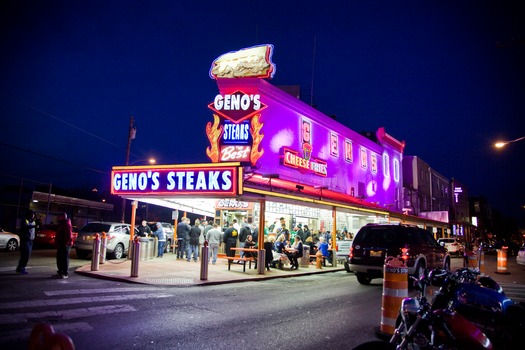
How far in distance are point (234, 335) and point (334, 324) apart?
2.01 metres

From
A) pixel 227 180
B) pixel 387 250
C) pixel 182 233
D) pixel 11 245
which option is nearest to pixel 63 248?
pixel 227 180

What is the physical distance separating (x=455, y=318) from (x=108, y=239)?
57.1 ft

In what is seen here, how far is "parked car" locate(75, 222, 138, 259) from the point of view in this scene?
723 inches

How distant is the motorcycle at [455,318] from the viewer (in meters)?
3.36

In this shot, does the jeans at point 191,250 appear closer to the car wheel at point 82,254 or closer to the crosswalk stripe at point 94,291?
the car wheel at point 82,254

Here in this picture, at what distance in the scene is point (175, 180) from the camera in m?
16.8

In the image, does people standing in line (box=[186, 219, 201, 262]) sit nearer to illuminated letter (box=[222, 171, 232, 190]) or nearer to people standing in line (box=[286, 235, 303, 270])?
illuminated letter (box=[222, 171, 232, 190])

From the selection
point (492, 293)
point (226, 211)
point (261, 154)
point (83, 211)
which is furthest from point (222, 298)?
point (83, 211)

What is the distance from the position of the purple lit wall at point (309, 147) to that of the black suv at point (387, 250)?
9.51m

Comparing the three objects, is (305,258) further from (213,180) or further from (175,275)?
(175,275)

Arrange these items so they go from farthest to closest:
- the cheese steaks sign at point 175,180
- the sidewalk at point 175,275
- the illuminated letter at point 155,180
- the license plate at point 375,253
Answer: the illuminated letter at point 155,180
the cheese steaks sign at point 175,180
the license plate at point 375,253
the sidewalk at point 175,275

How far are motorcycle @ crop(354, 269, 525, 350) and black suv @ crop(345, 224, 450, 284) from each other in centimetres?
721

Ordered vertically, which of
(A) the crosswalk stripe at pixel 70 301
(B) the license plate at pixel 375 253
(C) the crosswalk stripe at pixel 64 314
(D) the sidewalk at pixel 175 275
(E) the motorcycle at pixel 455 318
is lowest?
(C) the crosswalk stripe at pixel 64 314

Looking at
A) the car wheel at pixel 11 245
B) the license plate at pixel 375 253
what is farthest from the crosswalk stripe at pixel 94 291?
the car wheel at pixel 11 245
